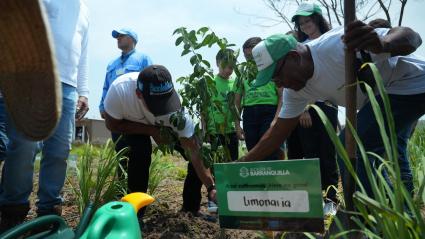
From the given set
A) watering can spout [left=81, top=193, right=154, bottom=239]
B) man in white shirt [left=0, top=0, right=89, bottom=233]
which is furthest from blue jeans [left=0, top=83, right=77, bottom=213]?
watering can spout [left=81, top=193, right=154, bottom=239]

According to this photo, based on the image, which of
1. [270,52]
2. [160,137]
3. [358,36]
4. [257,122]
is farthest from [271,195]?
[257,122]

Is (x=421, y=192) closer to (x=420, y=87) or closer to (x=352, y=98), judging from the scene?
(x=352, y=98)

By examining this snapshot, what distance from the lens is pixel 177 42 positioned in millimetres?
2068

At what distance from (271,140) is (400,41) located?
2.47 feet

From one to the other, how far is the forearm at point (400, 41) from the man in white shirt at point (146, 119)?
3.49 ft

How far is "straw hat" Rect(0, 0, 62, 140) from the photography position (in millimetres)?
717

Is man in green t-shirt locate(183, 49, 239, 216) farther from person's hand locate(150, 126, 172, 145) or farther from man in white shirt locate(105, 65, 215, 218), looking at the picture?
person's hand locate(150, 126, 172, 145)

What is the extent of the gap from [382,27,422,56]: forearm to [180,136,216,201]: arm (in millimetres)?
1115

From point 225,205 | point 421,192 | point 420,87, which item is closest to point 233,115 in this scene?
point 225,205

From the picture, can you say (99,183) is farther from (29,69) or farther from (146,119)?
(29,69)

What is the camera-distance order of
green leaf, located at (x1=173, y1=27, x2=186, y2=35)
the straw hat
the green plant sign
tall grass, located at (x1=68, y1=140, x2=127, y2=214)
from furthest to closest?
tall grass, located at (x1=68, y1=140, x2=127, y2=214) → green leaf, located at (x1=173, y1=27, x2=186, y2=35) → the green plant sign → the straw hat

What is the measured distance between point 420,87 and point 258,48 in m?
0.70

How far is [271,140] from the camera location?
2.12 metres

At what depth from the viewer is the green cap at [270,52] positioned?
72.3 inches
